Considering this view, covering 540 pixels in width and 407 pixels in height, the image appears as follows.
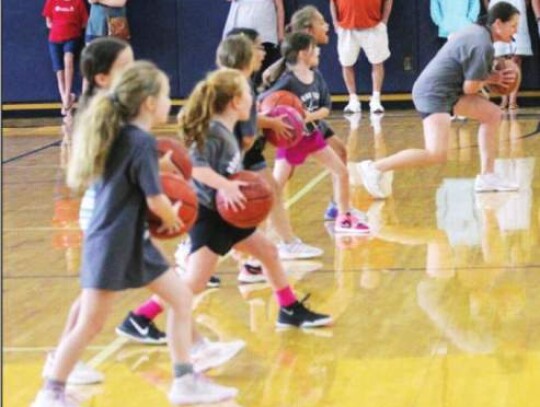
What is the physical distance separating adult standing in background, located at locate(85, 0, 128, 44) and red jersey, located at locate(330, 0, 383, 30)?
111 inches

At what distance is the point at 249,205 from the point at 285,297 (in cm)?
80

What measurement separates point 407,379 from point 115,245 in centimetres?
143

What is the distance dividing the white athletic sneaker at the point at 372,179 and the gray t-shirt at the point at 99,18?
7.77 meters

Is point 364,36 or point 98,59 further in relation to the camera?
point 364,36

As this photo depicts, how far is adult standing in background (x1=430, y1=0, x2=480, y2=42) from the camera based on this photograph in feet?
59.6

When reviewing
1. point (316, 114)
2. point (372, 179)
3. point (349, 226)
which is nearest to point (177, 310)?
point (316, 114)

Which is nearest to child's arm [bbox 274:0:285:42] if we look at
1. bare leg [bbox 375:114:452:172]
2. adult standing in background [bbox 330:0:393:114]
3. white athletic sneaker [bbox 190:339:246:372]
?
adult standing in background [bbox 330:0:393:114]

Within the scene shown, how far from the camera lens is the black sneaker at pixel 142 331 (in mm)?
6906

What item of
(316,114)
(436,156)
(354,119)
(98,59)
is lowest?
(354,119)

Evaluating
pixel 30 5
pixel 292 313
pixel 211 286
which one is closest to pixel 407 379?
pixel 292 313

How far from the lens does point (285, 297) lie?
23.4 feet

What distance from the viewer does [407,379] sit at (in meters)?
6.14

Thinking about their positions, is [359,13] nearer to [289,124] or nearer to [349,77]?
[349,77]

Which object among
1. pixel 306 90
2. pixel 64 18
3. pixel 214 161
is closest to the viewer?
pixel 214 161
